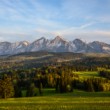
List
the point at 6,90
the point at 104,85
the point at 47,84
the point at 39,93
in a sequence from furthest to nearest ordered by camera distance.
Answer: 1. the point at 47,84
2. the point at 104,85
3. the point at 39,93
4. the point at 6,90

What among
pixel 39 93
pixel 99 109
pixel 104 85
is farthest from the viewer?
pixel 104 85

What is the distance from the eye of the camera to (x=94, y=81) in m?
169

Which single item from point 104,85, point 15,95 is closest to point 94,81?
point 104,85

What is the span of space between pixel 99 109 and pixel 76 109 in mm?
3266

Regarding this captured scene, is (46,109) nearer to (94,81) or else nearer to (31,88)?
(31,88)

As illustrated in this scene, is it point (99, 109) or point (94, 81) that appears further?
point (94, 81)

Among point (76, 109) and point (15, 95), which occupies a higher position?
point (76, 109)

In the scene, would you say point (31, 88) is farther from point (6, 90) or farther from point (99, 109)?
point (99, 109)

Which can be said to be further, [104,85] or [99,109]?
[104,85]

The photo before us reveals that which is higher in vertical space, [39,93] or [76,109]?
[76,109]

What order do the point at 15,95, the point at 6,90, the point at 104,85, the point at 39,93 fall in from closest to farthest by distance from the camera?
the point at 6,90
the point at 15,95
the point at 39,93
the point at 104,85

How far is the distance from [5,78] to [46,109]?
8033cm

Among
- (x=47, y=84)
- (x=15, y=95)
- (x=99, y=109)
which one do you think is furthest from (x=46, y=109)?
(x=47, y=84)

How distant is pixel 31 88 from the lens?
470ft
